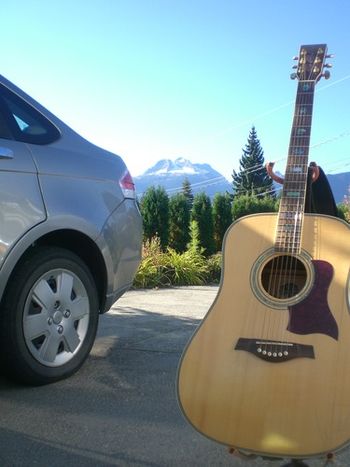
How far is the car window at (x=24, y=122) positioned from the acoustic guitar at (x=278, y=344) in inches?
53.9

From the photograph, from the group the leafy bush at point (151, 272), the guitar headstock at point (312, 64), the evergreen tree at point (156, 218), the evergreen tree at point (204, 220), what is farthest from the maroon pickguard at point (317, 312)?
the evergreen tree at point (204, 220)

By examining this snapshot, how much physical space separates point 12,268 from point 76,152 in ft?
2.92

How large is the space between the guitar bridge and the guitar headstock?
1460mm

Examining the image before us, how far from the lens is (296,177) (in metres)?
2.33

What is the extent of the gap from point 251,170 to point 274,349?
71034 mm

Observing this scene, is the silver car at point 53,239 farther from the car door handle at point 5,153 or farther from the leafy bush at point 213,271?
the leafy bush at point 213,271

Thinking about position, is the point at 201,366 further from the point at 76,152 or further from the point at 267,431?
the point at 76,152

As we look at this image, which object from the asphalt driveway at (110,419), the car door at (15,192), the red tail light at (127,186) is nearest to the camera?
the asphalt driveway at (110,419)

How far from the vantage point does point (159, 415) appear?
2.50 meters

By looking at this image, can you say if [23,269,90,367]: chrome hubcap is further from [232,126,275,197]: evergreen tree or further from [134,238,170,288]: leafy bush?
[232,126,275,197]: evergreen tree

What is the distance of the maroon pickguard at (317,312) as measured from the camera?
6.00 ft

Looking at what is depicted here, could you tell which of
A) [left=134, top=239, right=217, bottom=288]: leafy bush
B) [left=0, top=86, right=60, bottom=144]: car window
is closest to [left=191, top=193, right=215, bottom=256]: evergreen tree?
[left=134, top=239, right=217, bottom=288]: leafy bush

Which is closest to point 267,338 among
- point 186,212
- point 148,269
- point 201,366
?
point 201,366

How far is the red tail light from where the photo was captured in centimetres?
341
